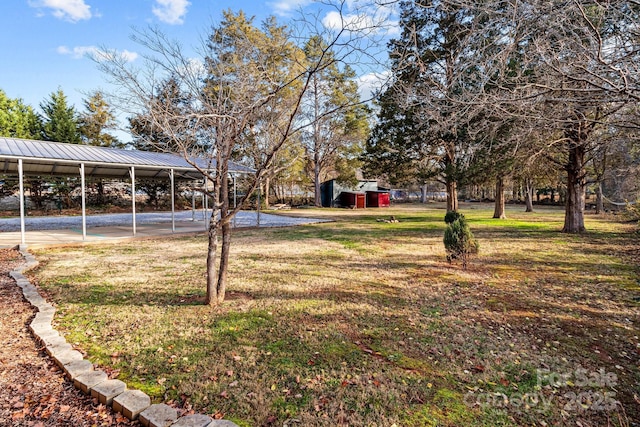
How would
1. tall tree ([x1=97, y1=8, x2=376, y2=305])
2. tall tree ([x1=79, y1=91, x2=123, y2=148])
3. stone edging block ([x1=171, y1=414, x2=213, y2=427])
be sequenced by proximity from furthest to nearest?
tall tree ([x1=79, y1=91, x2=123, y2=148])
tall tree ([x1=97, y1=8, x2=376, y2=305])
stone edging block ([x1=171, y1=414, x2=213, y2=427])

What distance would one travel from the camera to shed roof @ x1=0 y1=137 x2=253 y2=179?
25.2 ft

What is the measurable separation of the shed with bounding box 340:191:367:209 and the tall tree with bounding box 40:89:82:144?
19.2 meters

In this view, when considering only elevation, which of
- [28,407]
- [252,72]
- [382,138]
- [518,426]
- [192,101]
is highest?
[382,138]

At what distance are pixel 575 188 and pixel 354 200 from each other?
17.3m

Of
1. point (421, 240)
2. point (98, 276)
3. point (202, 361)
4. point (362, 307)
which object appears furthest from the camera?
point (421, 240)

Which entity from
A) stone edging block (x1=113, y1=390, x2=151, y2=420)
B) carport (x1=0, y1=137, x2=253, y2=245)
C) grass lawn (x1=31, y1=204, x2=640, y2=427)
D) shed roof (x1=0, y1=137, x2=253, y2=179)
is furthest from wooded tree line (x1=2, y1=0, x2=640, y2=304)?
shed roof (x1=0, y1=137, x2=253, y2=179)

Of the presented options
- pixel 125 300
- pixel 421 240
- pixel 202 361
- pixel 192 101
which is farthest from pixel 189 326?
pixel 421 240

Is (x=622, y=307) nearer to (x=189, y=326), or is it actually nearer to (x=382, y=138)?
(x=189, y=326)

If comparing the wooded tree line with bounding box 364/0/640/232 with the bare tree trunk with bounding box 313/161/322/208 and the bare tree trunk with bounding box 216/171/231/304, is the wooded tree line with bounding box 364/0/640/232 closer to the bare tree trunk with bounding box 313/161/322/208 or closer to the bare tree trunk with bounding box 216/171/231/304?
the bare tree trunk with bounding box 216/171/231/304

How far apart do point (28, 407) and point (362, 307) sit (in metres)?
3.04

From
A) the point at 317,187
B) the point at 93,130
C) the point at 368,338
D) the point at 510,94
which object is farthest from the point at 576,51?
the point at 93,130

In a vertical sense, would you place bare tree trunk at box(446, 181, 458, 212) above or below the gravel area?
above

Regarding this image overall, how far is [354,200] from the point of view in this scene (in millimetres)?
26703

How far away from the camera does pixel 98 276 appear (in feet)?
16.8
